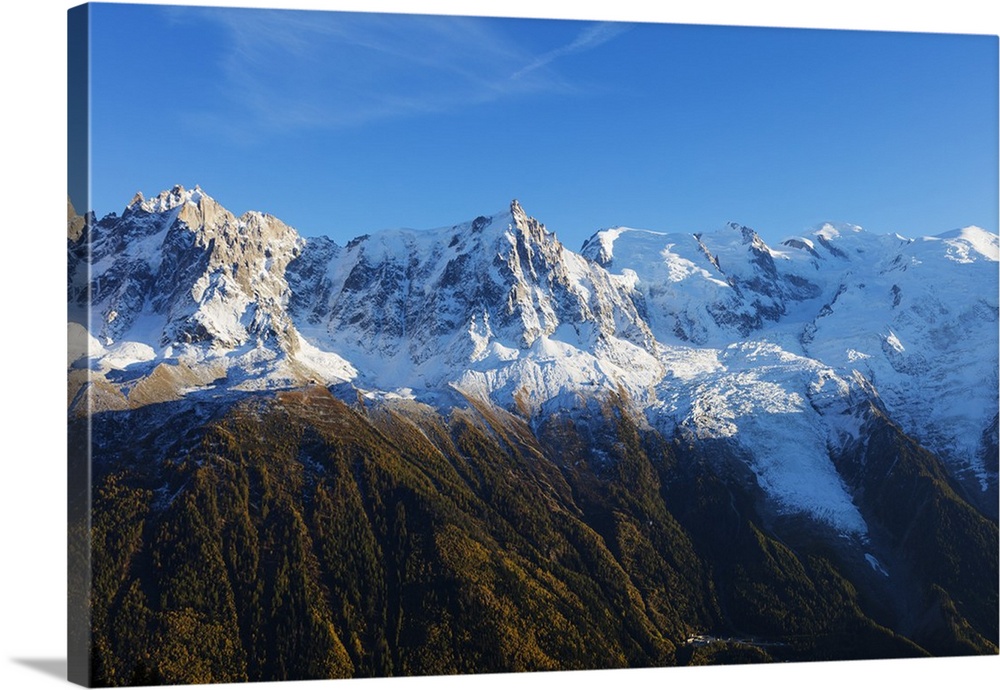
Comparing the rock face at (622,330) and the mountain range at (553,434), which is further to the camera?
the rock face at (622,330)

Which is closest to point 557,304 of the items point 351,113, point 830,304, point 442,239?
point 442,239

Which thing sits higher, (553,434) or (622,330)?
(622,330)

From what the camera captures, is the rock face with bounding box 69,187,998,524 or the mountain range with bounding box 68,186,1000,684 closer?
the mountain range with bounding box 68,186,1000,684

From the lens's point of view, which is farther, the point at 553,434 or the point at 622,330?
the point at 622,330

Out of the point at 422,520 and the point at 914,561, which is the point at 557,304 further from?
the point at 914,561
